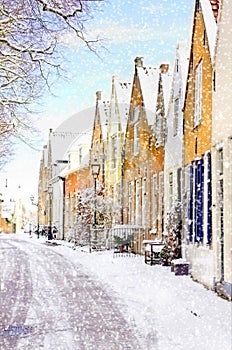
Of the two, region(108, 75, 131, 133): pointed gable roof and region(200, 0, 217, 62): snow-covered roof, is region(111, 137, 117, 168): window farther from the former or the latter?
region(200, 0, 217, 62): snow-covered roof

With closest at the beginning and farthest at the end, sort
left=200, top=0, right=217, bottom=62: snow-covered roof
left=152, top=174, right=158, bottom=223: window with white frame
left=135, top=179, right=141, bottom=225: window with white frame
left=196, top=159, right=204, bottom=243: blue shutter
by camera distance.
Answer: left=200, top=0, right=217, bottom=62: snow-covered roof
left=196, top=159, right=204, bottom=243: blue shutter
left=152, top=174, right=158, bottom=223: window with white frame
left=135, top=179, right=141, bottom=225: window with white frame

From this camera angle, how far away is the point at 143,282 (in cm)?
1444

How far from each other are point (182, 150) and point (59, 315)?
8823mm

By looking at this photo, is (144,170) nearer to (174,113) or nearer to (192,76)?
(174,113)

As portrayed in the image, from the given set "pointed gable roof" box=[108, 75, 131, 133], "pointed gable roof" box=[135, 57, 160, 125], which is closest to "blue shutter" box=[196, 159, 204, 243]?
"pointed gable roof" box=[135, 57, 160, 125]

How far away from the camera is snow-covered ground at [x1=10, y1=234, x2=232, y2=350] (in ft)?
25.9

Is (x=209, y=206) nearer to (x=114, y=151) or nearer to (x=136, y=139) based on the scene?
(x=136, y=139)

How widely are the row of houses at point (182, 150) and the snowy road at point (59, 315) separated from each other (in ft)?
8.31

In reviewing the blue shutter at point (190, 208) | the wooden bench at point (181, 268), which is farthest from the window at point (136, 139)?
the wooden bench at point (181, 268)

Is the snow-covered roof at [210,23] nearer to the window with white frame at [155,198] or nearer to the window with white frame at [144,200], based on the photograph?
the window with white frame at [155,198]

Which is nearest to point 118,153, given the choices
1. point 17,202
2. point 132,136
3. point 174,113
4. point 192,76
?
point 132,136

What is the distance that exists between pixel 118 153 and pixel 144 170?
6.32 metres

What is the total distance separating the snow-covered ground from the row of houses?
0.71 meters

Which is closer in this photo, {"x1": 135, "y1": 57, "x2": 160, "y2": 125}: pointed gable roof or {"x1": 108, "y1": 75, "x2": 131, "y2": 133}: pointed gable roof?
{"x1": 135, "y1": 57, "x2": 160, "y2": 125}: pointed gable roof
